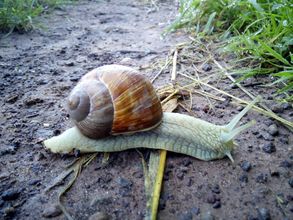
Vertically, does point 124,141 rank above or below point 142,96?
below

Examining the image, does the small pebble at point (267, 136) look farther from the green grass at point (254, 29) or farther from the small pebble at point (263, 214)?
the small pebble at point (263, 214)

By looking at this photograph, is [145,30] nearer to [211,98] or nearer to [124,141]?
[211,98]

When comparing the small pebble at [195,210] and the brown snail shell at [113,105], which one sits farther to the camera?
the brown snail shell at [113,105]

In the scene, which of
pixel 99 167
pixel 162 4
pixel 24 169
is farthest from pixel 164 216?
pixel 162 4

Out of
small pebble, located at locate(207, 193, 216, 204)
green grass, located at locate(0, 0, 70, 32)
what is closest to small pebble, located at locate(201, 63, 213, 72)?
small pebble, located at locate(207, 193, 216, 204)

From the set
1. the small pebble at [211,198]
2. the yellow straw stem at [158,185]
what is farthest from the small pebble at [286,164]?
the yellow straw stem at [158,185]

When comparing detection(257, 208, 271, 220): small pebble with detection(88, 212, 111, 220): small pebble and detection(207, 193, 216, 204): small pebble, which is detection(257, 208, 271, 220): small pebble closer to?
detection(207, 193, 216, 204): small pebble
